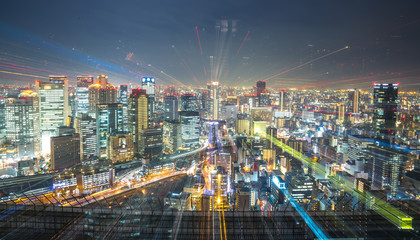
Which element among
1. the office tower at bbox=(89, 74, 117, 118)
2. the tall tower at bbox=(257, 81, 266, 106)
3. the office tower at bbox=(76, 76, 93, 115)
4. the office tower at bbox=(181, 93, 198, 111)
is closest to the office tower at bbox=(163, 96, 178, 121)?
the office tower at bbox=(181, 93, 198, 111)

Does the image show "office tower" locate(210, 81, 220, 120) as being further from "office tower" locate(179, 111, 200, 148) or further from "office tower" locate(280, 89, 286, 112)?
"office tower" locate(280, 89, 286, 112)

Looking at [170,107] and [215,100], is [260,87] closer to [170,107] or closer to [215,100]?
[215,100]

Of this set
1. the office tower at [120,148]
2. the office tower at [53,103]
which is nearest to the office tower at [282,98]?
the office tower at [120,148]

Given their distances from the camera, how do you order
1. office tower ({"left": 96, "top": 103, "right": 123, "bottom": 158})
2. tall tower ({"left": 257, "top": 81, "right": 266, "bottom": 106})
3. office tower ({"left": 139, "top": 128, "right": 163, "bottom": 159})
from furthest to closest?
1. tall tower ({"left": 257, "top": 81, "right": 266, "bottom": 106})
2. office tower ({"left": 96, "top": 103, "right": 123, "bottom": 158})
3. office tower ({"left": 139, "top": 128, "right": 163, "bottom": 159})

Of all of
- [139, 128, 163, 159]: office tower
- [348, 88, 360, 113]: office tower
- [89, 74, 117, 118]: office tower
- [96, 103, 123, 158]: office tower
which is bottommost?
[139, 128, 163, 159]: office tower

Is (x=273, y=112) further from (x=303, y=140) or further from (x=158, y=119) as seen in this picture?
(x=158, y=119)

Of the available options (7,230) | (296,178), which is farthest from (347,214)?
(296,178)

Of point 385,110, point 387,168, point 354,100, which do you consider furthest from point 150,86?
point 387,168
